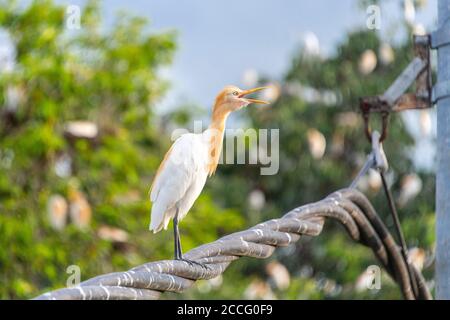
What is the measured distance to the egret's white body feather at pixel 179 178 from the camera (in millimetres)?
2025

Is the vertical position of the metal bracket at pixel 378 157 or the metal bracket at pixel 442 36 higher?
the metal bracket at pixel 442 36

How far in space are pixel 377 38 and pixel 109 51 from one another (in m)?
3.75

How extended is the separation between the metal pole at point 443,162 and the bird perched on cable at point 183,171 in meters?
0.34

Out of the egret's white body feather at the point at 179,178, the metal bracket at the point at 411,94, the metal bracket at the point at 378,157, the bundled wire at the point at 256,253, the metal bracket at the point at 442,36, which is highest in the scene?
the metal bracket at the point at 442,36

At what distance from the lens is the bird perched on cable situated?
1.98 metres

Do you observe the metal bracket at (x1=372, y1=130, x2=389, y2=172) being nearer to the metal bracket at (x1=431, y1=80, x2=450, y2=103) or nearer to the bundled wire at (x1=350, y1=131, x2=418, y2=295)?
the bundled wire at (x1=350, y1=131, x2=418, y2=295)

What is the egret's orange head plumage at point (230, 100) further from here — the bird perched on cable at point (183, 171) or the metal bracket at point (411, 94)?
the metal bracket at point (411, 94)

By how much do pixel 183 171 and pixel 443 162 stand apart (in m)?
0.47

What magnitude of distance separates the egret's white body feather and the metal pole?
41cm

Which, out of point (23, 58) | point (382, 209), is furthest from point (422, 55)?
point (382, 209)

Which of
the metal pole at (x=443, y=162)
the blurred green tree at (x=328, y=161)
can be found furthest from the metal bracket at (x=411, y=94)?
the blurred green tree at (x=328, y=161)

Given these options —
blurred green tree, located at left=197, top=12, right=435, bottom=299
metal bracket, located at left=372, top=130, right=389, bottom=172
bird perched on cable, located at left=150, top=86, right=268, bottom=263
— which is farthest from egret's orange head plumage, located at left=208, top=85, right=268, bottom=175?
blurred green tree, located at left=197, top=12, right=435, bottom=299

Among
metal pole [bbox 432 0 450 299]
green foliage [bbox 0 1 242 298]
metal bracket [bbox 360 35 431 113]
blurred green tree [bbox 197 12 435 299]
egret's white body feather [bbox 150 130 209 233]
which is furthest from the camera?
blurred green tree [bbox 197 12 435 299]
